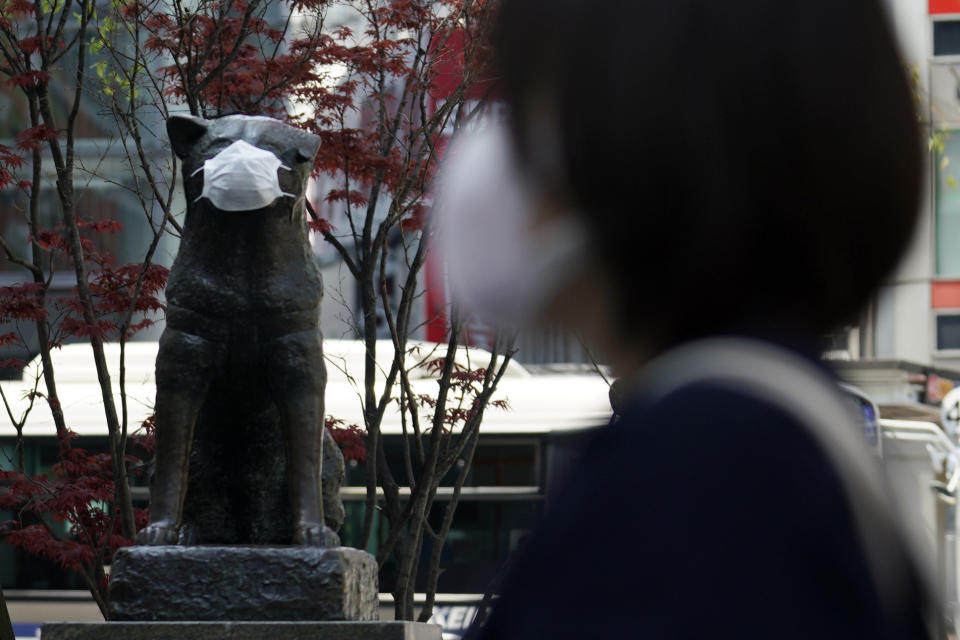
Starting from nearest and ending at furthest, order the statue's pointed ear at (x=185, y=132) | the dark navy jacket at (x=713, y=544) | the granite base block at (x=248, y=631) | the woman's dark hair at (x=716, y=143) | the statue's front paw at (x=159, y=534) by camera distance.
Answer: the dark navy jacket at (x=713, y=544), the woman's dark hair at (x=716, y=143), the granite base block at (x=248, y=631), the statue's front paw at (x=159, y=534), the statue's pointed ear at (x=185, y=132)

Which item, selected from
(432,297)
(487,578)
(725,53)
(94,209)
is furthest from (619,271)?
(94,209)

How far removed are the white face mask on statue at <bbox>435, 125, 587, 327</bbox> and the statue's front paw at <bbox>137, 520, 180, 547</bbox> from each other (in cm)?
385

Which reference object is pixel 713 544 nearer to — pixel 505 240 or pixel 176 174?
pixel 505 240

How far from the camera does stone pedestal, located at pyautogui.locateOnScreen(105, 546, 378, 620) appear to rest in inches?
171

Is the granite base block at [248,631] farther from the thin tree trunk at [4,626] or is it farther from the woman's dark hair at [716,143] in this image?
the woman's dark hair at [716,143]

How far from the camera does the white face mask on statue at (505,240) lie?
91 centimetres

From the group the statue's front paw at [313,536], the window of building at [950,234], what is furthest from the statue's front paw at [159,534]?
the window of building at [950,234]

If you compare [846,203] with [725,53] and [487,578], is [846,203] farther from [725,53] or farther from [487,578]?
[487,578]

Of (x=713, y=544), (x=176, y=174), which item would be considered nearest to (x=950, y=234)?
(x=176, y=174)

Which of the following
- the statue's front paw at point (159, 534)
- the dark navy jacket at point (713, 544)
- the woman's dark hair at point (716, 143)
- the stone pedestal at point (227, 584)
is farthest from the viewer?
the statue's front paw at point (159, 534)

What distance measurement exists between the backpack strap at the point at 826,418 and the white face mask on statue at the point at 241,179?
388 centimetres

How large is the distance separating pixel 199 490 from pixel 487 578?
3.80m

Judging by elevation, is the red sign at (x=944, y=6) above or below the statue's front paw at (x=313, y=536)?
above

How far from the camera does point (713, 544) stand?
30.5 inches
